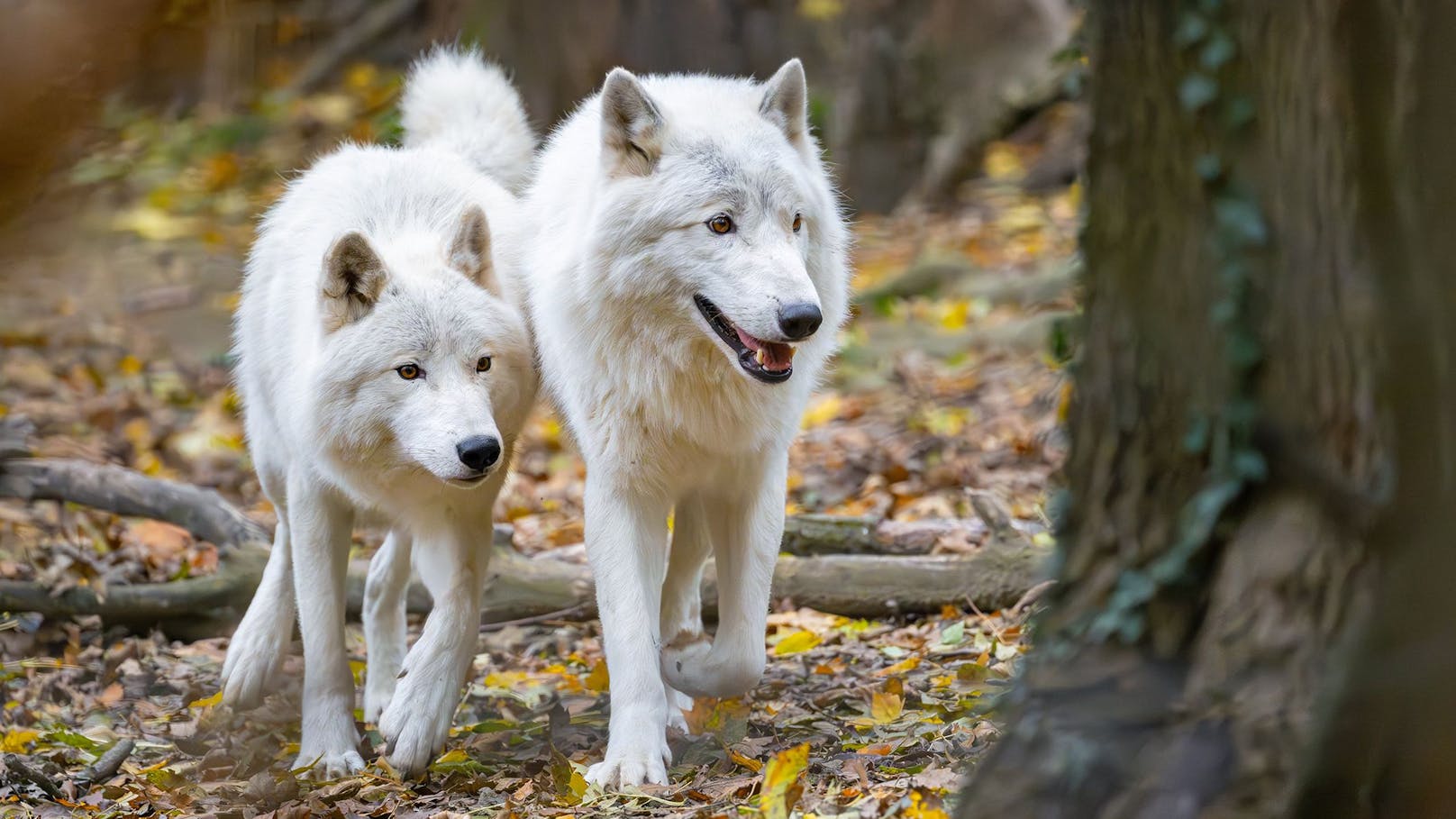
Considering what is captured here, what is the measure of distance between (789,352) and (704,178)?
1.94ft

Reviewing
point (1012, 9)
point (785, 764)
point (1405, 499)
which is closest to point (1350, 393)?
point (1405, 499)

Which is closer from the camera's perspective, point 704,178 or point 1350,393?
point 1350,393

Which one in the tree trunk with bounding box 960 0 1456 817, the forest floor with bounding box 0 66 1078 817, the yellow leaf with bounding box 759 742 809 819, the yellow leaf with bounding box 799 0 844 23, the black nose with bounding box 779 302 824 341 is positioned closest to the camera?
the tree trunk with bounding box 960 0 1456 817

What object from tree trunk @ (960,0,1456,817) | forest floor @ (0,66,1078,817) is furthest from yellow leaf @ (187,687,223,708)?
tree trunk @ (960,0,1456,817)

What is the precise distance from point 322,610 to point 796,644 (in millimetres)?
1761

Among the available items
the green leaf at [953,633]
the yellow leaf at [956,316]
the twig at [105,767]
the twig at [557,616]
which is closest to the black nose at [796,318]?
the green leaf at [953,633]

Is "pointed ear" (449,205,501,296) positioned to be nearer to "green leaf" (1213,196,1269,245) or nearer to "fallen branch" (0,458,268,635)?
"fallen branch" (0,458,268,635)

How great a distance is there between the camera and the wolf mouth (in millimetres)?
3799

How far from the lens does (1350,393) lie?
85.7 inches

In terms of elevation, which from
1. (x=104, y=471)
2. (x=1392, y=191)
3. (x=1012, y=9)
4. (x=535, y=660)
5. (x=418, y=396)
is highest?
(x=1012, y=9)

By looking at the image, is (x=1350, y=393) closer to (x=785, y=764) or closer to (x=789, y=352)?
(x=785, y=764)

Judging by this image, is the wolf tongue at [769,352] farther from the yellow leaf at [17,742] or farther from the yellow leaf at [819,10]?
the yellow leaf at [819,10]

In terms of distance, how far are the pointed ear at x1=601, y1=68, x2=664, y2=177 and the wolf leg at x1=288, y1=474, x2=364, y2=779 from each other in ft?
5.09

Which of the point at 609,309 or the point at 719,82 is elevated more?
the point at 719,82
